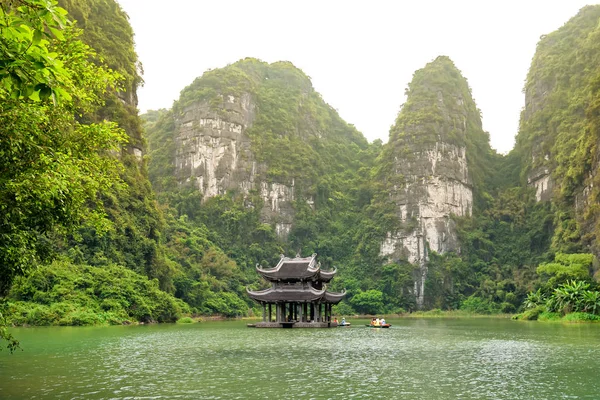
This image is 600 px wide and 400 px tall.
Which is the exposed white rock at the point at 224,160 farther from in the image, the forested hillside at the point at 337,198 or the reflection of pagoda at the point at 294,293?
the reflection of pagoda at the point at 294,293

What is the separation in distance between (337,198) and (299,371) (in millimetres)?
86621

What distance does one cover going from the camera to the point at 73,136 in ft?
33.8

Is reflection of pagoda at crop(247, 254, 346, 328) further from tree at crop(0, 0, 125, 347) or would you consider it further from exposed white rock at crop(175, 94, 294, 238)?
exposed white rock at crop(175, 94, 294, 238)

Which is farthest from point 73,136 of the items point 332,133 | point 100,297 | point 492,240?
point 332,133

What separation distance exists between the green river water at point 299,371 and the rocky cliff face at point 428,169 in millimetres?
64553

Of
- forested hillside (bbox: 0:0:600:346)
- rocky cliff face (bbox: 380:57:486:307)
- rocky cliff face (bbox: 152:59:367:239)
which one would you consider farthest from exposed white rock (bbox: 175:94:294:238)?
rocky cliff face (bbox: 380:57:486:307)

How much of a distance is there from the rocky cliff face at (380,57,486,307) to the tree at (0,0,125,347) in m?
74.9

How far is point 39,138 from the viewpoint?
8.51 m

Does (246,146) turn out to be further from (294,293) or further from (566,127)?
(294,293)

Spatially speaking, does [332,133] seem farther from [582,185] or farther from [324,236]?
[582,185]

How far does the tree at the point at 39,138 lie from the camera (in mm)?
4414

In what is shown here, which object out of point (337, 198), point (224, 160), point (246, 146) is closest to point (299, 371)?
point (224, 160)

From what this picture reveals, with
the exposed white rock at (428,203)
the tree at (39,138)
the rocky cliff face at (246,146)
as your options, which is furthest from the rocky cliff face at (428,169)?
the tree at (39,138)

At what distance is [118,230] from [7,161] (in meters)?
40.9
